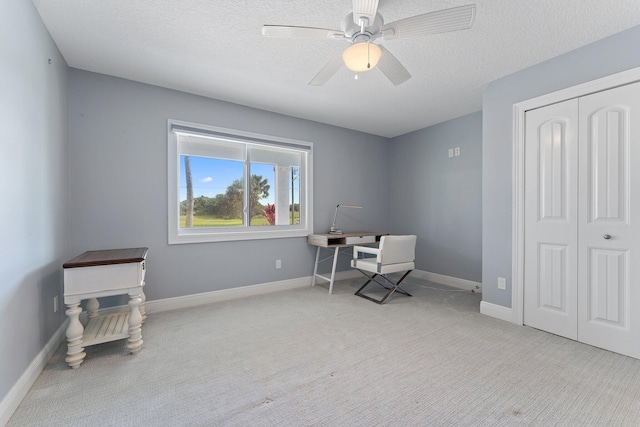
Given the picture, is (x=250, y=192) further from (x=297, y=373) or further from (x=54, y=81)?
(x=297, y=373)

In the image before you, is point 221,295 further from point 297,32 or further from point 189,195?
point 297,32

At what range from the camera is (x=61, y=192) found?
2350mm

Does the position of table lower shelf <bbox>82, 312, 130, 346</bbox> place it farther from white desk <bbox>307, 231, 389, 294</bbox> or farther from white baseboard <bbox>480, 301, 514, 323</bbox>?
white baseboard <bbox>480, 301, 514, 323</bbox>

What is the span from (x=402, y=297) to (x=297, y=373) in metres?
2.00

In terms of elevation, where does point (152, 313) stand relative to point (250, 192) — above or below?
below

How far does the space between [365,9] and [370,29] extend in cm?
26

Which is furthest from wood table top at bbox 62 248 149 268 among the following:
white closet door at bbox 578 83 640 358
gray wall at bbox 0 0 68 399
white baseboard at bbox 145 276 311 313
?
white closet door at bbox 578 83 640 358

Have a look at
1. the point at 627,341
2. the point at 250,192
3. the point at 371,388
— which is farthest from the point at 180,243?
the point at 627,341

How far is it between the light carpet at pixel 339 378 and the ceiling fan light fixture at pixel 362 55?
1.91m

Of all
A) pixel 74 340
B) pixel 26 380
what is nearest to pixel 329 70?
pixel 74 340

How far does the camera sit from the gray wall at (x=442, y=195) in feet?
12.4

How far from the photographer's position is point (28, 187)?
5.70ft

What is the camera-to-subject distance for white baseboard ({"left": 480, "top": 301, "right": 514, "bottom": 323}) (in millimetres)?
2660

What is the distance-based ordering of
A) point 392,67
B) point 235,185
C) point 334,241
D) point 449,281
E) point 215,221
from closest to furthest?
point 392,67 → point 215,221 → point 235,185 → point 334,241 → point 449,281
